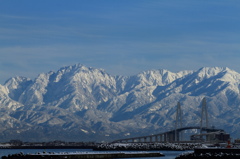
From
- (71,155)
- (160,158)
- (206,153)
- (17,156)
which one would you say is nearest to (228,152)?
(206,153)

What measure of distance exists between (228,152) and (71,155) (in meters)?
33.6

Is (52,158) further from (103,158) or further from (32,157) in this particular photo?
(103,158)

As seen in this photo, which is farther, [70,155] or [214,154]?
[70,155]

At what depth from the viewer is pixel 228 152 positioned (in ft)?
536

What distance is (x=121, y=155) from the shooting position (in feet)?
593

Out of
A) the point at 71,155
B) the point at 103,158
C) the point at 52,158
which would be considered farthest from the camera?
the point at 103,158

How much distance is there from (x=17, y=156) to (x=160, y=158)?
38.8 meters

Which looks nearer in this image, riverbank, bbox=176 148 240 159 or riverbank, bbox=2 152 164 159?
riverbank, bbox=176 148 240 159

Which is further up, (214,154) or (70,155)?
(214,154)

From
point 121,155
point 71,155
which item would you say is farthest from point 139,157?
point 71,155

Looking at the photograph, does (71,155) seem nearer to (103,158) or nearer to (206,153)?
(103,158)

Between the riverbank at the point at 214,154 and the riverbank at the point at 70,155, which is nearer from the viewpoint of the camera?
the riverbank at the point at 214,154

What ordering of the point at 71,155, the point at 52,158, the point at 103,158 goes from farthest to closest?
the point at 103,158 < the point at 71,155 < the point at 52,158

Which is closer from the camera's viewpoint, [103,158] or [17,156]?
[17,156]
